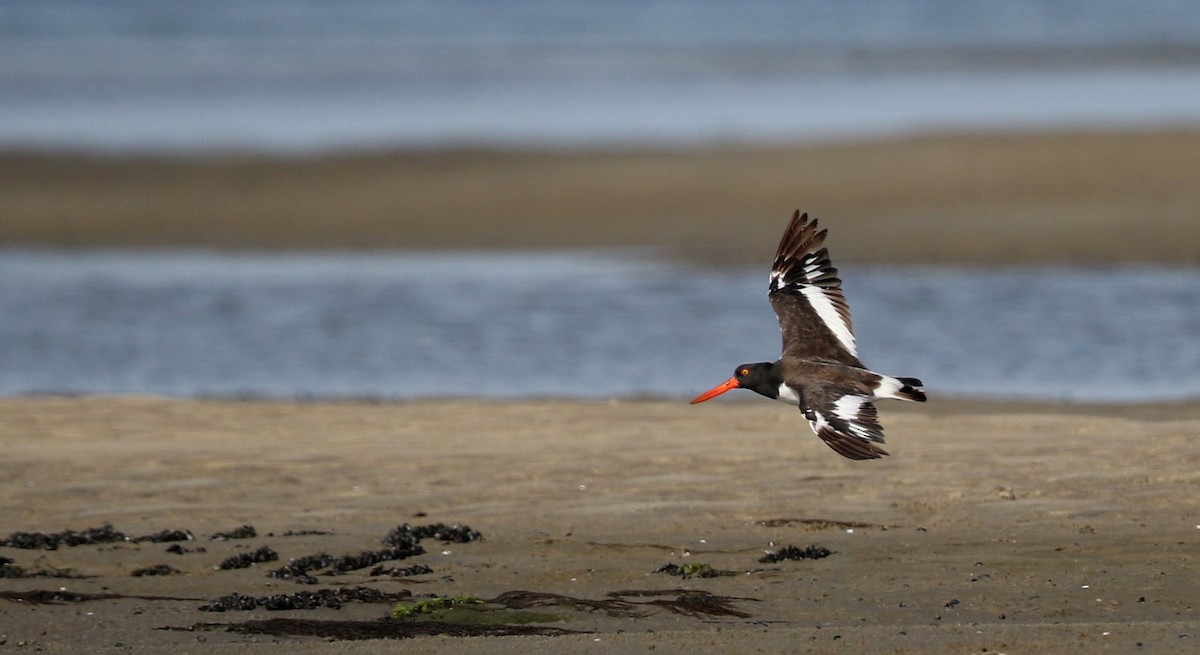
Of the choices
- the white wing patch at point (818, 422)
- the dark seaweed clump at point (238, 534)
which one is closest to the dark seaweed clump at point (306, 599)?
the dark seaweed clump at point (238, 534)

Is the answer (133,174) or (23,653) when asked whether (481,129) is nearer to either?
(133,174)

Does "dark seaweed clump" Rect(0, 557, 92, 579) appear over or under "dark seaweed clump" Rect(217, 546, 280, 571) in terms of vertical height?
under

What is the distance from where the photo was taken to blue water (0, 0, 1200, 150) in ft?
103

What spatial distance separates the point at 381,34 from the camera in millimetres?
54969

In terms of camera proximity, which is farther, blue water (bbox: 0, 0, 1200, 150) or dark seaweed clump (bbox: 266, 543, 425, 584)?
blue water (bbox: 0, 0, 1200, 150)

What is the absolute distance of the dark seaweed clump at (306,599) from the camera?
9094mm

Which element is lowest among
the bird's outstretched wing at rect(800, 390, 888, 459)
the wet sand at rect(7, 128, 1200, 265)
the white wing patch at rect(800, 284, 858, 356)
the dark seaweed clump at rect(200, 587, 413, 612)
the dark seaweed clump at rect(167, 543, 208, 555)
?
the dark seaweed clump at rect(200, 587, 413, 612)

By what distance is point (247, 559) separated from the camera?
994 cm

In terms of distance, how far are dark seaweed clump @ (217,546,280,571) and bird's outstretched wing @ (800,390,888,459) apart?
2.73m

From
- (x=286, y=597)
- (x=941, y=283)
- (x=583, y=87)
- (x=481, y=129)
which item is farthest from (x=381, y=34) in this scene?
(x=286, y=597)

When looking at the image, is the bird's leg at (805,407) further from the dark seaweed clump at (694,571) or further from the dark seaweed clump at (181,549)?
the dark seaweed clump at (181,549)

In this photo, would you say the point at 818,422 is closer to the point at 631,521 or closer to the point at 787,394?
the point at 787,394

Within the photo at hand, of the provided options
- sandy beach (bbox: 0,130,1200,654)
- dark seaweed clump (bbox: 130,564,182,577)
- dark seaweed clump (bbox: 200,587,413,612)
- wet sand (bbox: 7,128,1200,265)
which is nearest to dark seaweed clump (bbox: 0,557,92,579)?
sandy beach (bbox: 0,130,1200,654)

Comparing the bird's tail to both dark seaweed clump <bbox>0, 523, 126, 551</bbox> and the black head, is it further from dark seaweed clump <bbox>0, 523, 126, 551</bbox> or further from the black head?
dark seaweed clump <bbox>0, 523, 126, 551</bbox>
